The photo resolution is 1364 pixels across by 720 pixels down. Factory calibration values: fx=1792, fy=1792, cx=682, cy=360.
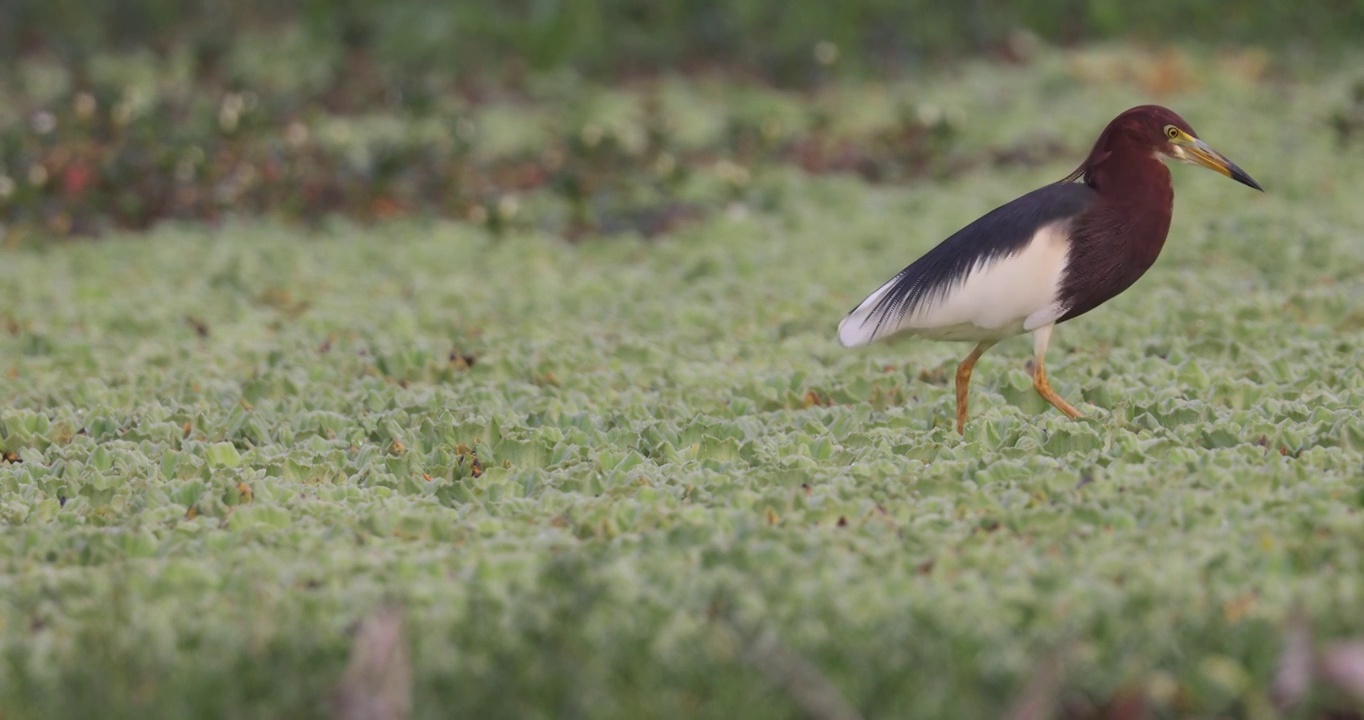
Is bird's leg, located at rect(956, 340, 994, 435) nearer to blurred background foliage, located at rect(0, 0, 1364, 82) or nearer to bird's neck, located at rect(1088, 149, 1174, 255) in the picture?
bird's neck, located at rect(1088, 149, 1174, 255)

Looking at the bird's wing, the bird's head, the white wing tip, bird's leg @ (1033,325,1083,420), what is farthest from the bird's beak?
the white wing tip

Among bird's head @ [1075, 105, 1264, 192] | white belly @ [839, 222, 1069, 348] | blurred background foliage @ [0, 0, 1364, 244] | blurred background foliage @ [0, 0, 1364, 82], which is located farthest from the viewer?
blurred background foliage @ [0, 0, 1364, 82]

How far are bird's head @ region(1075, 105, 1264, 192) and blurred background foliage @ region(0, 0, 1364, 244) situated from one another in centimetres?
486

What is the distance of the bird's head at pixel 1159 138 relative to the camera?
5.08m

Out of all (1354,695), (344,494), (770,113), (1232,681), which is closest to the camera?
(1354,695)

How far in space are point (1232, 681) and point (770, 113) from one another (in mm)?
9097

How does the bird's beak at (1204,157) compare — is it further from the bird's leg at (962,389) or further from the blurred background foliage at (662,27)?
the blurred background foliage at (662,27)

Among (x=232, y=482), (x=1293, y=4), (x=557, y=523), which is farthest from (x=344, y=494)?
(x=1293, y=4)

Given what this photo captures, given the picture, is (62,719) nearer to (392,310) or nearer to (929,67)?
(392,310)

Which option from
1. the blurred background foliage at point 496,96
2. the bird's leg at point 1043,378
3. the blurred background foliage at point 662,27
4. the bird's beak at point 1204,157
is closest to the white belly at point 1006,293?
the bird's leg at point 1043,378

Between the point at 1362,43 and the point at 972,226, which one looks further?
the point at 1362,43

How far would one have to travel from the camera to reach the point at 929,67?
46.0ft

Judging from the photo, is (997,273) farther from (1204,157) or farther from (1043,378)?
(1204,157)

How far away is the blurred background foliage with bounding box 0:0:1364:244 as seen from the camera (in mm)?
10117
